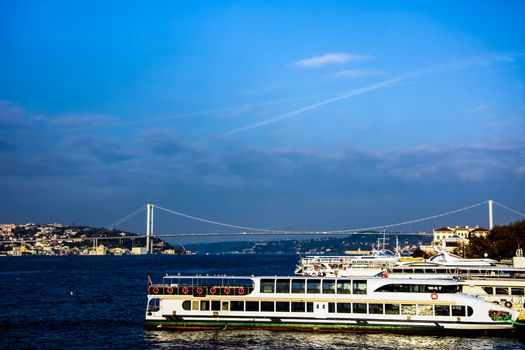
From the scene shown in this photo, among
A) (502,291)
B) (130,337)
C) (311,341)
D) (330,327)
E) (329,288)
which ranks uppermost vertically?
(329,288)

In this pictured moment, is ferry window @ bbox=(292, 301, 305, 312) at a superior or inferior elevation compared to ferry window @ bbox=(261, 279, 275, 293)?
inferior

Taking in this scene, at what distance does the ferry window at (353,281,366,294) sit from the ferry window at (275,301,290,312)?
3701 mm

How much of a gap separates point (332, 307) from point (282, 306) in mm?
2699

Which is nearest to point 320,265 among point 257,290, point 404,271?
point 404,271

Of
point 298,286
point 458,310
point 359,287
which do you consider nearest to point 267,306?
point 298,286

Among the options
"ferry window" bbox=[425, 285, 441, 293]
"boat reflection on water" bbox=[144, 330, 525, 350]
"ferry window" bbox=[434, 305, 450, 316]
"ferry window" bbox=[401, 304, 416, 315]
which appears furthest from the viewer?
"ferry window" bbox=[425, 285, 441, 293]

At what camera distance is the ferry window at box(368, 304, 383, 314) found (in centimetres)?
3291

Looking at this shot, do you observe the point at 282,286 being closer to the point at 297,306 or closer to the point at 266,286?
the point at 266,286

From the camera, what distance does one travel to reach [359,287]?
3341 centimetres

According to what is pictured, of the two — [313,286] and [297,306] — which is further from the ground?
[313,286]

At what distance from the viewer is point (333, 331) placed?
3316 centimetres

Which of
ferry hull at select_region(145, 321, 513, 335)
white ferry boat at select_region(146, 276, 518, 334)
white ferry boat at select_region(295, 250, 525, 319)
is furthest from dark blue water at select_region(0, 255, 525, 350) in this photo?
white ferry boat at select_region(295, 250, 525, 319)

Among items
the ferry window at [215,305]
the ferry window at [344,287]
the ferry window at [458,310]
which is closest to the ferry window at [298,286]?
the ferry window at [344,287]

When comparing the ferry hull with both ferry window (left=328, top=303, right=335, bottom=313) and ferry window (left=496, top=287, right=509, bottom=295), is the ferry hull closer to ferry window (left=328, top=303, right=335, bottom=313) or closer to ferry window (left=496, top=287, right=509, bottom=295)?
ferry window (left=328, top=303, right=335, bottom=313)
